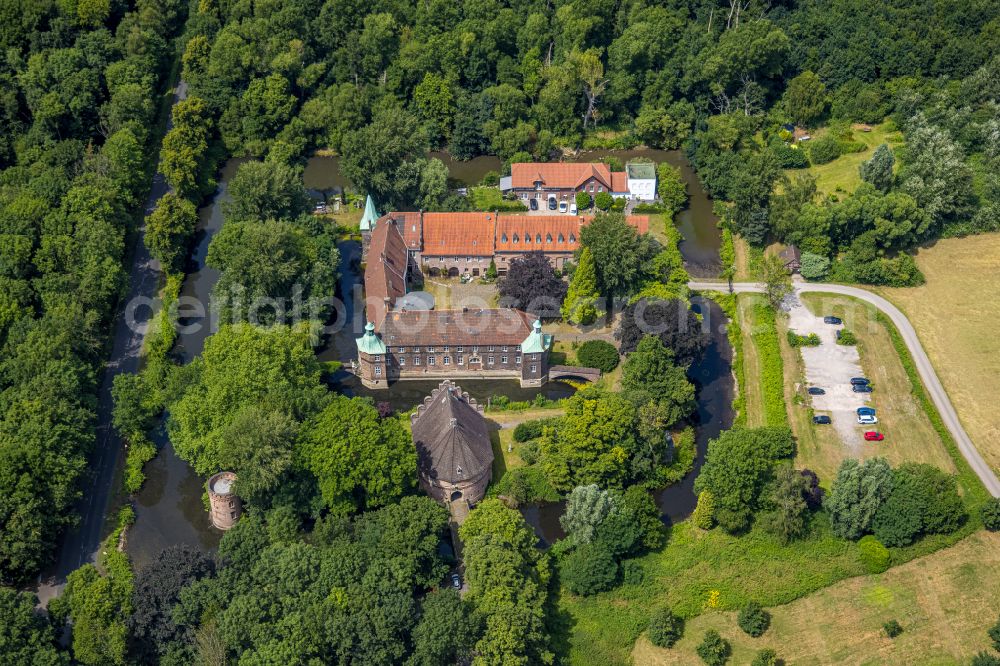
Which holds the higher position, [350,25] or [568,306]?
[350,25]

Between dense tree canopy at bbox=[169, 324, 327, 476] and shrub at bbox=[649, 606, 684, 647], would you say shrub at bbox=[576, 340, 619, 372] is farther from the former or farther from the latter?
shrub at bbox=[649, 606, 684, 647]

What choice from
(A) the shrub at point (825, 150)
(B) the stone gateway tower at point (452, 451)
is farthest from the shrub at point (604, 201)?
(B) the stone gateway tower at point (452, 451)

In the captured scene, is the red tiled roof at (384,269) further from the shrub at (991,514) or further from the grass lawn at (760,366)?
the shrub at (991,514)

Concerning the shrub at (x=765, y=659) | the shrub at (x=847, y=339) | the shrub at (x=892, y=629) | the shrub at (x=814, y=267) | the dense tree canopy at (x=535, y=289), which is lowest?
the shrub at (x=765, y=659)

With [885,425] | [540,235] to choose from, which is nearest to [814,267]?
[885,425]

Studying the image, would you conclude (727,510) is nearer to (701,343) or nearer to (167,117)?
(701,343)

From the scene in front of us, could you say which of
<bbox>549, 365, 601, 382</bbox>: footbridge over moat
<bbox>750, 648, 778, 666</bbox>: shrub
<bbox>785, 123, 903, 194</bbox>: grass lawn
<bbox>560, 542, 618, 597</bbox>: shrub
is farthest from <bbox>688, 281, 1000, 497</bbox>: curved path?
<bbox>560, 542, 618, 597</bbox>: shrub

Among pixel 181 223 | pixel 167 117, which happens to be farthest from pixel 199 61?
pixel 181 223
